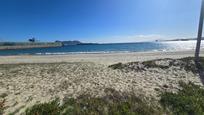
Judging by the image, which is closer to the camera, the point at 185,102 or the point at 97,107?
the point at 97,107

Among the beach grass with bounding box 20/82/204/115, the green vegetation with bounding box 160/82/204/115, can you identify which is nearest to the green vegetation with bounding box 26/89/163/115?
the beach grass with bounding box 20/82/204/115

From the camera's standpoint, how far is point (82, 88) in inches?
246

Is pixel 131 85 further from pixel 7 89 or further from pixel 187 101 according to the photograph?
pixel 7 89

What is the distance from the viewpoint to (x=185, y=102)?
17.2 ft

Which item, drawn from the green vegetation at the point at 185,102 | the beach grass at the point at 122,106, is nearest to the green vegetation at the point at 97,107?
the beach grass at the point at 122,106

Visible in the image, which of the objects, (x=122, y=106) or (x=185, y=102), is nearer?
(x=122, y=106)

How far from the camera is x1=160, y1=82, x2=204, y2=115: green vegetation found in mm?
4938

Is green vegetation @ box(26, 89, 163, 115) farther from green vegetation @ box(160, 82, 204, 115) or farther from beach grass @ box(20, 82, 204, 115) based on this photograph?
green vegetation @ box(160, 82, 204, 115)

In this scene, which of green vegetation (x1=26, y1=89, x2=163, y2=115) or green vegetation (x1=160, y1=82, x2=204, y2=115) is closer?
green vegetation (x1=26, y1=89, x2=163, y2=115)

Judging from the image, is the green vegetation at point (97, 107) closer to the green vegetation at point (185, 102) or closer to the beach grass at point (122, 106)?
the beach grass at point (122, 106)

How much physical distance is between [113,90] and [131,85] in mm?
1007

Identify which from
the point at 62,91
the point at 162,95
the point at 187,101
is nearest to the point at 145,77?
the point at 162,95

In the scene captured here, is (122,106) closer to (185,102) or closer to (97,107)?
(97,107)

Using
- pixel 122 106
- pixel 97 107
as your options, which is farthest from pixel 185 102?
pixel 97 107
